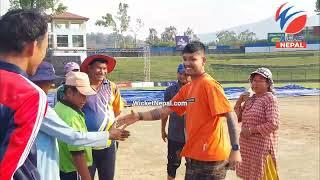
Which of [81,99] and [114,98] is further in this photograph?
[114,98]

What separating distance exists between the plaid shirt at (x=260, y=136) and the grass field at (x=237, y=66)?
30.5 m

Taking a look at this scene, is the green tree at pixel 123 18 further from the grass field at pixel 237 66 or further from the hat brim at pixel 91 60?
the hat brim at pixel 91 60

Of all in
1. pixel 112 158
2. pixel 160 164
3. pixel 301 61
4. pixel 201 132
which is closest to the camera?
pixel 201 132

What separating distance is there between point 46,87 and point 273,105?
2412mm

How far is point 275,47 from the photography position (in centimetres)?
4947

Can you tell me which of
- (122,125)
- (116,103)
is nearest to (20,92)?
(122,125)

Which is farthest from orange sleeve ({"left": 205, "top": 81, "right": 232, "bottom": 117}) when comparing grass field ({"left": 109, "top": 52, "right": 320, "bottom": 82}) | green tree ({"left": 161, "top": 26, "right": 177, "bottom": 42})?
green tree ({"left": 161, "top": 26, "right": 177, "bottom": 42})

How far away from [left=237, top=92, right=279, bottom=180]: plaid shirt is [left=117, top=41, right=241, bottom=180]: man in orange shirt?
0.58 m

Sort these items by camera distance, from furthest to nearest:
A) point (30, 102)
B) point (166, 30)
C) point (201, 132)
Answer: point (166, 30) < point (201, 132) < point (30, 102)

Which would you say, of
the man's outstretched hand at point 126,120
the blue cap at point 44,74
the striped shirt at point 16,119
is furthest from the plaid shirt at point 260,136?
the striped shirt at point 16,119

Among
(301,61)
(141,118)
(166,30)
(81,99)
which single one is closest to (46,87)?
(81,99)

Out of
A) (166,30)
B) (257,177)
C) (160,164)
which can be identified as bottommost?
(160,164)

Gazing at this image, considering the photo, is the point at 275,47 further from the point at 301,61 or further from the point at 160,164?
the point at 160,164

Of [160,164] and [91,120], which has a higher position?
[91,120]
